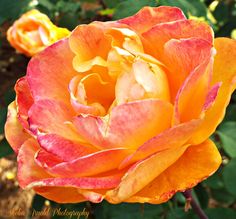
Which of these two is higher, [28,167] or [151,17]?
[151,17]

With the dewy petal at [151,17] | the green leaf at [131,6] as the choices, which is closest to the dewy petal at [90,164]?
the dewy petal at [151,17]

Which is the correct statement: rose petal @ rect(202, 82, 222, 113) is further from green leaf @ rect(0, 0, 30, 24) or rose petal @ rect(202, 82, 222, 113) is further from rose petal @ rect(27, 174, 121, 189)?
green leaf @ rect(0, 0, 30, 24)

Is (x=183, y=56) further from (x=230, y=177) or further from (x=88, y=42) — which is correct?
(x=230, y=177)

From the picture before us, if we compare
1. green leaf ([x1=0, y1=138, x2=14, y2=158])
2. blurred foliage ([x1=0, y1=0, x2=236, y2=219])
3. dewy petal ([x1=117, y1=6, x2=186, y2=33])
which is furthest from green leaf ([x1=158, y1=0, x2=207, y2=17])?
green leaf ([x1=0, y1=138, x2=14, y2=158])

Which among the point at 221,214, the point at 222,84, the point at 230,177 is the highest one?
the point at 222,84

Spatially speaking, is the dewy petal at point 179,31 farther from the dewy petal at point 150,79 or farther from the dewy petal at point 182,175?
the dewy petal at point 182,175

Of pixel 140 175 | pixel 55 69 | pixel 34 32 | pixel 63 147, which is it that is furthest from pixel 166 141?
pixel 34 32

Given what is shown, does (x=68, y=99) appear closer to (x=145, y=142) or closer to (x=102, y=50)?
(x=102, y=50)
